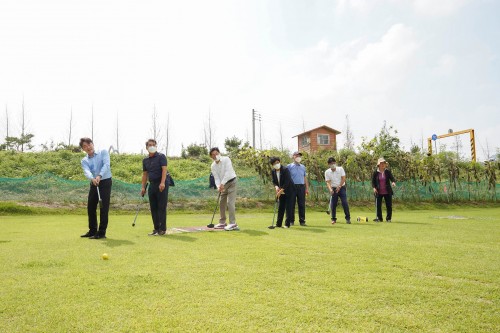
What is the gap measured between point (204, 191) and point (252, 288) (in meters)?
15.7

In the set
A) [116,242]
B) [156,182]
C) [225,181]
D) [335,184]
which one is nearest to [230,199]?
[225,181]

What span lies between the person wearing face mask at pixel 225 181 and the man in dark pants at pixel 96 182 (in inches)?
94.2

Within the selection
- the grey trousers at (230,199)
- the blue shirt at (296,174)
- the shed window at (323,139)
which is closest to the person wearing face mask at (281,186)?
the blue shirt at (296,174)

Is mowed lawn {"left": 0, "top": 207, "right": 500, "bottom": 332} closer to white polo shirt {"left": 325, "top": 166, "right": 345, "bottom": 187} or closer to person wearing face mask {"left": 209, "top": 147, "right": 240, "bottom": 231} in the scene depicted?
person wearing face mask {"left": 209, "top": 147, "right": 240, "bottom": 231}

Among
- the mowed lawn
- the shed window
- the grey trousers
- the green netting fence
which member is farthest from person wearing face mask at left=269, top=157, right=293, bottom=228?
the shed window

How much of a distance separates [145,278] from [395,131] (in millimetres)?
28110

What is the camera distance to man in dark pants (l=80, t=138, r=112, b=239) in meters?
7.28

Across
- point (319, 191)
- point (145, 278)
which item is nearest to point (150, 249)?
point (145, 278)

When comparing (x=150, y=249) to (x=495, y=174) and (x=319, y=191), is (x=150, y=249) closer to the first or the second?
(x=319, y=191)

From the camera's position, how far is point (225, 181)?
8.65 metres

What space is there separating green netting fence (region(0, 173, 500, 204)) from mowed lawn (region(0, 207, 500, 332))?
1247cm

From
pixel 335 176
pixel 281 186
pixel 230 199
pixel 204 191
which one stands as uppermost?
pixel 335 176

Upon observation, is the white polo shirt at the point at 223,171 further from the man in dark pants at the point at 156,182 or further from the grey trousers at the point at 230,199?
the man in dark pants at the point at 156,182

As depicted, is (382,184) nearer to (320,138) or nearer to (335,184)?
(335,184)
